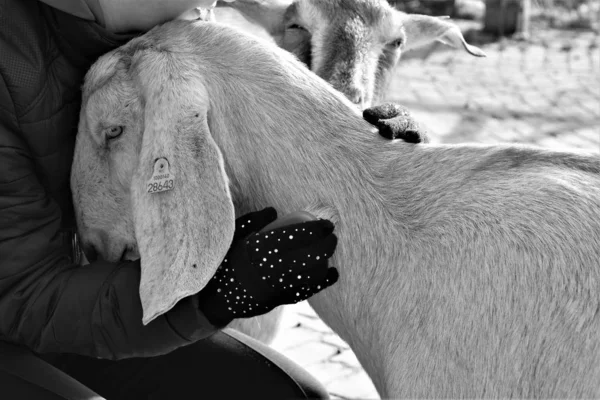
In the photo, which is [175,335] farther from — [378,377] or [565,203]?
[565,203]

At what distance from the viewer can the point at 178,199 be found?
2.19m

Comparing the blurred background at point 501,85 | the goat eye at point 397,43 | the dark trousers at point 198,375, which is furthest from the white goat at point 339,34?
the dark trousers at point 198,375

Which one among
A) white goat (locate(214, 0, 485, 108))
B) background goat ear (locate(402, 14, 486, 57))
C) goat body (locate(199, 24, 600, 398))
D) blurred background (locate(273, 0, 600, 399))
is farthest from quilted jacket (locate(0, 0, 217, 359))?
background goat ear (locate(402, 14, 486, 57))

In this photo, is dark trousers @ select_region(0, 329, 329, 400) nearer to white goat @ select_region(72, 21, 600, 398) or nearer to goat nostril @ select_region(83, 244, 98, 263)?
goat nostril @ select_region(83, 244, 98, 263)

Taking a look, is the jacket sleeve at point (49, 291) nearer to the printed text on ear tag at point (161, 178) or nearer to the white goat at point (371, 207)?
the white goat at point (371, 207)

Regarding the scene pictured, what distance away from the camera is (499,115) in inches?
325

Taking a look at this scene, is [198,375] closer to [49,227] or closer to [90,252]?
[90,252]

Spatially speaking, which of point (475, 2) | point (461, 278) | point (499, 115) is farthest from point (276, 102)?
point (475, 2)

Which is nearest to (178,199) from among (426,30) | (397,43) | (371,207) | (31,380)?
(371,207)

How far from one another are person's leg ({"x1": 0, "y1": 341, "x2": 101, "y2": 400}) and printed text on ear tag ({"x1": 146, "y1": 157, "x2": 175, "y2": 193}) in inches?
27.1

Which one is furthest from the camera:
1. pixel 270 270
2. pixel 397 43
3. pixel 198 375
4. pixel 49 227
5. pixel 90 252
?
pixel 397 43

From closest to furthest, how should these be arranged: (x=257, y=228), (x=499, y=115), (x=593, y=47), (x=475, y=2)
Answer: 1. (x=257, y=228)
2. (x=499, y=115)
3. (x=593, y=47)
4. (x=475, y=2)

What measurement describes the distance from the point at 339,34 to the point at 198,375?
196 centimetres

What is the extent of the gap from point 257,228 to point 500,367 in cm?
65
